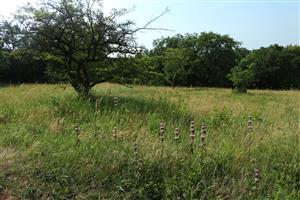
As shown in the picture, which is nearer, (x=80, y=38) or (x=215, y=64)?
(x=80, y=38)

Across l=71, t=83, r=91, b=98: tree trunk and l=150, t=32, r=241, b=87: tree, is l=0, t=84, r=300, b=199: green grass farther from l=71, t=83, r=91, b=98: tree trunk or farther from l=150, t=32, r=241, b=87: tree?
l=150, t=32, r=241, b=87: tree

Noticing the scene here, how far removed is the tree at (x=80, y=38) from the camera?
10.8m

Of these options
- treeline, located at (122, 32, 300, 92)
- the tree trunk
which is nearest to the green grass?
the tree trunk

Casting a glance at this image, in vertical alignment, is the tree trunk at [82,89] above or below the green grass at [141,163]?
above

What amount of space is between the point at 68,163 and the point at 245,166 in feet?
6.93

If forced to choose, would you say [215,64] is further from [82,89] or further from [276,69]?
[82,89]

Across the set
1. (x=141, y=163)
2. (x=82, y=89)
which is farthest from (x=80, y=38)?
(x=141, y=163)

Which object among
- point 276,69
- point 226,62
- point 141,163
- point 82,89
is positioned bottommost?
point 141,163

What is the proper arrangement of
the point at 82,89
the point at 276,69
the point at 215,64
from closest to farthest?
the point at 82,89, the point at 276,69, the point at 215,64

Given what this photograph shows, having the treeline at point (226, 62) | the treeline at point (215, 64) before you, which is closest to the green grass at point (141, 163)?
the treeline at point (215, 64)

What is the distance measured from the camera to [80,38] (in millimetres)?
11297

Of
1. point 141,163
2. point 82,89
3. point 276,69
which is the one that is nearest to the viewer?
point 141,163

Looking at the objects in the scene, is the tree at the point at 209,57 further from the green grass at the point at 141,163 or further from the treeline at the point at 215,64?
the green grass at the point at 141,163

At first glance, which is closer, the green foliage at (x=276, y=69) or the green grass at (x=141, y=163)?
the green grass at (x=141, y=163)
